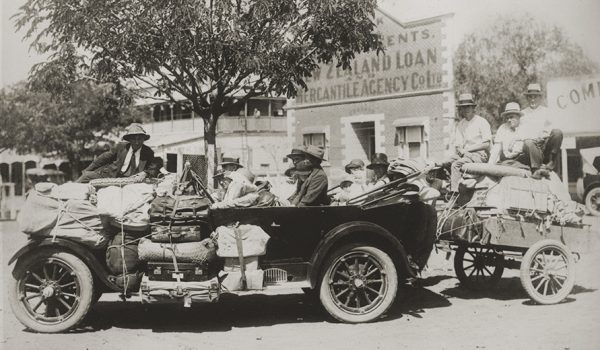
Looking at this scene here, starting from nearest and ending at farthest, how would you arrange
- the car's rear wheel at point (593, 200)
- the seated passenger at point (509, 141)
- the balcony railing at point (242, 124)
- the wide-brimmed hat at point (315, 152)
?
the wide-brimmed hat at point (315, 152)
the seated passenger at point (509, 141)
the car's rear wheel at point (593, 200)
the balcony railing at point (242, 124)

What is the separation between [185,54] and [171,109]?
31176mm

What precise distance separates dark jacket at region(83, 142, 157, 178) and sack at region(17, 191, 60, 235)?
826 mm

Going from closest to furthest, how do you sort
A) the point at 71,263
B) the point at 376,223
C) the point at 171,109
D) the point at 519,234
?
the point at 71,263, the point at 376,223, the point at 519,234, the point at 171,109

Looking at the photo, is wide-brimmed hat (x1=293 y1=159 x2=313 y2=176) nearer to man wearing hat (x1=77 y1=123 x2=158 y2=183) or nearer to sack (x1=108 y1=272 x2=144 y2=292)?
man wearing hat (x1=77 y1=123 x2=158 y2=183)

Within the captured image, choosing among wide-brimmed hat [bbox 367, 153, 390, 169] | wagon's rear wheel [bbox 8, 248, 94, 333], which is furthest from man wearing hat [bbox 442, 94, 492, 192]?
wagon's rear wheel [bbox 8, 248, 94, 333]

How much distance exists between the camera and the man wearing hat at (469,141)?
7.53 m

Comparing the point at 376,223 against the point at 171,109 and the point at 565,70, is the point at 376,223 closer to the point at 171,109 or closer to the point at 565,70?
the point at 565,70

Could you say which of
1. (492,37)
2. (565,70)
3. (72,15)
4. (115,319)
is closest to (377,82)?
(492,37)

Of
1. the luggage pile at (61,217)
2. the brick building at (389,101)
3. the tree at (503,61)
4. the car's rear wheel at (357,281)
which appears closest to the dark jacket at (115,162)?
the luggage pile at (61,217)

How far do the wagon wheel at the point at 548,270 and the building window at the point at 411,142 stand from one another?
15.4m

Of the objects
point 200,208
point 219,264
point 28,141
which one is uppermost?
point 28,141

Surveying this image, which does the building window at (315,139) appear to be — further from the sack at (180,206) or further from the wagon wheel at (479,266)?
the sack at (180,206)

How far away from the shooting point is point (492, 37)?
2088cm

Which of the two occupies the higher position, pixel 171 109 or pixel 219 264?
pixel 171 109
